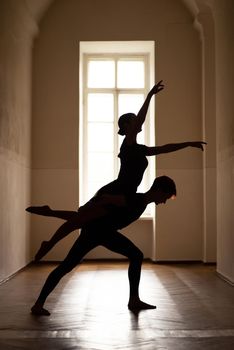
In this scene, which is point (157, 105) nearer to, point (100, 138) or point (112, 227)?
point (100, 138)

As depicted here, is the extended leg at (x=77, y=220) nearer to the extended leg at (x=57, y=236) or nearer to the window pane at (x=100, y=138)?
the extended leg at (x=57, y=236)

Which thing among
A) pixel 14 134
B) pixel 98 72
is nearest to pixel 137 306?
pixel 14 134

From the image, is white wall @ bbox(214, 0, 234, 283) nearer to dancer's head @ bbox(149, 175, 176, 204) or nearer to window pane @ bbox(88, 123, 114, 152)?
dancer's head @ bbox(149, 175, 176, 204)

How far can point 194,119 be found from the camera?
31.0 ft

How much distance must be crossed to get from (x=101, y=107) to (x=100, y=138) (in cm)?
57

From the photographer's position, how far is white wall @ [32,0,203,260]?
367 inches

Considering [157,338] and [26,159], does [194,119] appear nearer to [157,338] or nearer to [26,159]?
[26,159]

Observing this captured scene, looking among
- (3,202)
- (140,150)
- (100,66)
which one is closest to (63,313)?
(140,150)

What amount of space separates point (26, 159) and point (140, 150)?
4.81m

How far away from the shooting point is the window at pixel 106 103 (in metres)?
10.1

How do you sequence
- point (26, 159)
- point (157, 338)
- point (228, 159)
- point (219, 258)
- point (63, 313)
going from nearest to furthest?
1. point (157, 338)
2. point (63, 313)
3. point (228, 159)
4. point (219, 258)
5. point (26, 159)

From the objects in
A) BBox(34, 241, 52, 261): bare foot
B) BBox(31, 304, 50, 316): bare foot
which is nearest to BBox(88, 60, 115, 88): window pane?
BBox(31, 304, 50, 316): bare foot

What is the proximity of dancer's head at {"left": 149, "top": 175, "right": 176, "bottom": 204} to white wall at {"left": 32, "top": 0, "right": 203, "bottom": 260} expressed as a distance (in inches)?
201

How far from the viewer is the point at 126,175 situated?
13.9 feet
